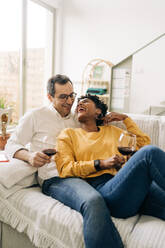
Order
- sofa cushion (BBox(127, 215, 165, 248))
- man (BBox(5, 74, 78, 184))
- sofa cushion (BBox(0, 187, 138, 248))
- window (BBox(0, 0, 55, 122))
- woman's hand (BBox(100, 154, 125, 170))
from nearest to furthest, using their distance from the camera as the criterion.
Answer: sofa cushion (BBox(127, 215, 165, 248)) → sofa cushion (BBox(0, 187, 138, 248)) → woman's hand (BBox(100, 154, 125, 170)) → man (BBox(5, 74, 78, 184)) → window (BBox(0, 0, 55, 122))

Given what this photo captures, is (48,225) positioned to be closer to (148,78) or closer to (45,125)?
(45,125)

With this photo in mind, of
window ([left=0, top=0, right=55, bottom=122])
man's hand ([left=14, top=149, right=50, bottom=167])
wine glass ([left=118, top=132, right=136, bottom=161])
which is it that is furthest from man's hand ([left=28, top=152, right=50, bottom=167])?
window ([left=0, top=0, right=55, bottom=122])

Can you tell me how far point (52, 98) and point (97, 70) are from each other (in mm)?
2309

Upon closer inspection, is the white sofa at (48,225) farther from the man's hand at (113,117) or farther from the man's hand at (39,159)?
the man's hand at (113,117)

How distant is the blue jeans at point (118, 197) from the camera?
120 cm

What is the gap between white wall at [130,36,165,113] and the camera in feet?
12.2

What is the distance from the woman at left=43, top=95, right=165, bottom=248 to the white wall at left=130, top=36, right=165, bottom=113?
2.05 meters

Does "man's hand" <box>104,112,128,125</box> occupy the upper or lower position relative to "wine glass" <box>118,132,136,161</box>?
upper

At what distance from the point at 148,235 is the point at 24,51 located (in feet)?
10.9

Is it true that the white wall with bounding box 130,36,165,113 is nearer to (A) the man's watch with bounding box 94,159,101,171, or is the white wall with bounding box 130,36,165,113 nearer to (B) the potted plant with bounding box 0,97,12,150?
(B) the potted plant with bounding box 0,97,12,150

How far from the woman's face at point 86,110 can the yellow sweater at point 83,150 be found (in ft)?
0.35

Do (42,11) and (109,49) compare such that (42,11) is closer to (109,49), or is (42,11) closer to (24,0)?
(24,0)

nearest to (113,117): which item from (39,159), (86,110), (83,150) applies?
(86,110)

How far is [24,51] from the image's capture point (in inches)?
150
